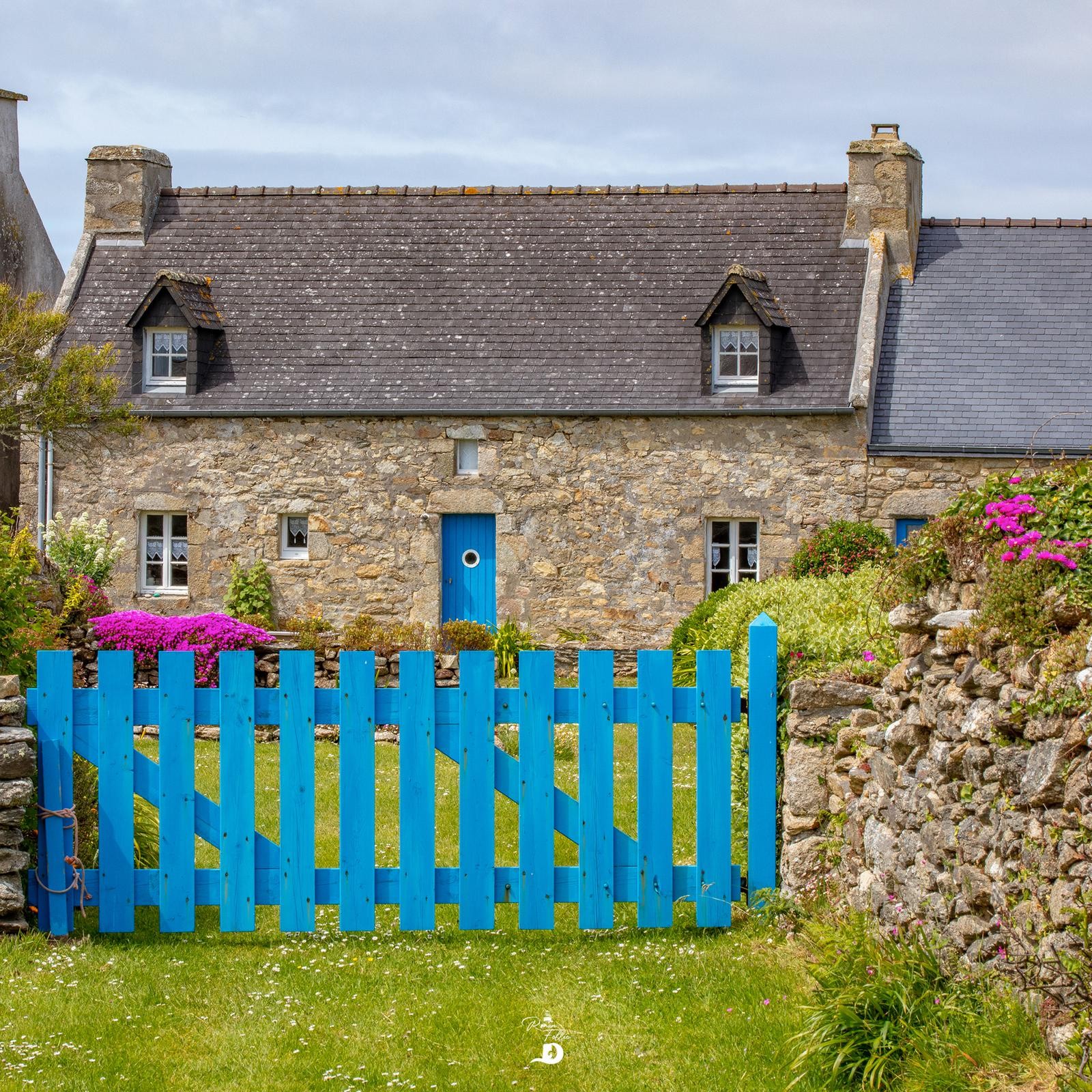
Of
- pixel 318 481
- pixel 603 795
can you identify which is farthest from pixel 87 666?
pixel 603 795

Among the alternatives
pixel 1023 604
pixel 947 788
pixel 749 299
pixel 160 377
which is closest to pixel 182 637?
pixel 160 377

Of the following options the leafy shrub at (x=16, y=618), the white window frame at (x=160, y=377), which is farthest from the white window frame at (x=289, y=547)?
the leafy shrub at (x=16, y=618)

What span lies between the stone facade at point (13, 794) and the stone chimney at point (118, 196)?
16.2 meters

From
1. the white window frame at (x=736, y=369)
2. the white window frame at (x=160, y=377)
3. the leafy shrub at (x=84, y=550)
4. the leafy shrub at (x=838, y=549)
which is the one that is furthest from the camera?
the white window frame at (x=160, y=377)

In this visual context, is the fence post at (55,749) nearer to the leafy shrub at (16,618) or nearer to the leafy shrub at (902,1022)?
the leafy shrub at (16,618)

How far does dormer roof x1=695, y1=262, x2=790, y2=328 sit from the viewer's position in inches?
725

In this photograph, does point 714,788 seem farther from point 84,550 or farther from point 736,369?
point 84,550

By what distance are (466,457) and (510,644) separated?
9.41 ft

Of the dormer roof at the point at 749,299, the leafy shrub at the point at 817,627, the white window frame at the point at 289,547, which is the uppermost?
the dormer roof at the point at 749,299

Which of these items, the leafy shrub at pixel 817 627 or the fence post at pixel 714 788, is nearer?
the fence post at pixel 714 788

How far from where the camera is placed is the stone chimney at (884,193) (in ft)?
63.8

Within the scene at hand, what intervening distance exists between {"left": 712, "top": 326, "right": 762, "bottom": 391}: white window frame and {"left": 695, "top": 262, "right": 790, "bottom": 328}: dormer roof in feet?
0.84

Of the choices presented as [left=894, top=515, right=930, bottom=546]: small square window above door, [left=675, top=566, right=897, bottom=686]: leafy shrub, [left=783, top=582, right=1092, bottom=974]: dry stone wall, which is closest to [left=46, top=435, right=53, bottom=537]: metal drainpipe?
[left=894, top=515, right=930, bottom=546]: small square window above door

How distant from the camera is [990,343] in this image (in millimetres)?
19109
